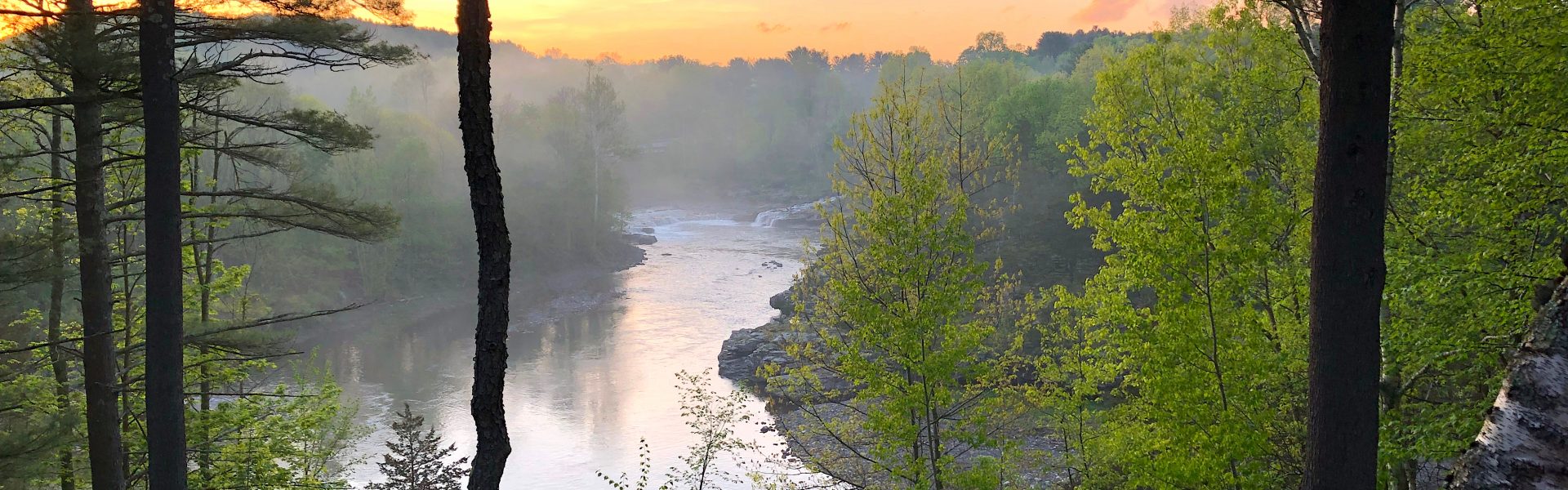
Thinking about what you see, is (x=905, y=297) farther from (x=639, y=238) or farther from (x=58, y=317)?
(x=639, y=238)

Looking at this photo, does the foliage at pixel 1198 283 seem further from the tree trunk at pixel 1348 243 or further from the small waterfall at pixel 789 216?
the small waterfall at pixel 789 216

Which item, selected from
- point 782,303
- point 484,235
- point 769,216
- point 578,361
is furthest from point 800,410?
point 769,216

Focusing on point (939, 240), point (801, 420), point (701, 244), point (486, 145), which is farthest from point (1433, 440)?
point (701, 244)

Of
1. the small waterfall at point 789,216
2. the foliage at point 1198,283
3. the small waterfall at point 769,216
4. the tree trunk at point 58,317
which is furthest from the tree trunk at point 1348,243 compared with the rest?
the small waterfall at point 769,216

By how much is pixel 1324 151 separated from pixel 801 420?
1969 cm

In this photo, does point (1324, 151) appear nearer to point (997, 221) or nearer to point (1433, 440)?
point (1433, 440)

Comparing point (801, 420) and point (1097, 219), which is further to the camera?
point (801, 420)

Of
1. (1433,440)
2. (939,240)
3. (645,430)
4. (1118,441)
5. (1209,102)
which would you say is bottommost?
(645,430)

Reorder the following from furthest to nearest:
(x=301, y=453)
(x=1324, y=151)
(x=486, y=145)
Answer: (x=301, y=453) → (x=486, y=145) → (x=1324, y=151)

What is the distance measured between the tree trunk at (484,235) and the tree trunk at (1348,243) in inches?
185

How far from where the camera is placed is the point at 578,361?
99.2ft

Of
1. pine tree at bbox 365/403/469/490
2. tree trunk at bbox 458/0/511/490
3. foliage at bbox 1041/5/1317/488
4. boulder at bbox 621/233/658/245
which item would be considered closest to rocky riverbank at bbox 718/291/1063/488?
foliage at bbox 1041/5/1317/488

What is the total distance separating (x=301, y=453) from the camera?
11805 mm

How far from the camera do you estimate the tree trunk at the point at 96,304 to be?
829cm
